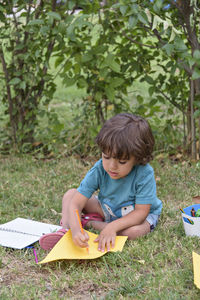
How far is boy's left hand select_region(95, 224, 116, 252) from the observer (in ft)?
7.54

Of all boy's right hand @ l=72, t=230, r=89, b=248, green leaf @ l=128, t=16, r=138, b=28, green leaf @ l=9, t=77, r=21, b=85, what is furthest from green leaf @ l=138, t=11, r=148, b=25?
boy's right hand @ l=72, t=230, r=89, b=248

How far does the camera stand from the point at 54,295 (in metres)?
1.94

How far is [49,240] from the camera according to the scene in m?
2.38

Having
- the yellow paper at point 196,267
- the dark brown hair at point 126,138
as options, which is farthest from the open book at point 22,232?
the yellow paper at point 196,267

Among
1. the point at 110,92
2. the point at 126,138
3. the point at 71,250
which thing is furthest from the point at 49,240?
the point at 110,92

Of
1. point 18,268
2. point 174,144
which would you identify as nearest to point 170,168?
point 174,144

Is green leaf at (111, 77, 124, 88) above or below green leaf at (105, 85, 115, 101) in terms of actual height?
above

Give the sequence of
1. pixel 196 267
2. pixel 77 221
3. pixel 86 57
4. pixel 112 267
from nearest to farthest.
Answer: pixel 196 267
pixel 112 267
pixel 77 221
pixel 86 57

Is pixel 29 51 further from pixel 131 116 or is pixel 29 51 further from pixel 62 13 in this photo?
pixel 131 116

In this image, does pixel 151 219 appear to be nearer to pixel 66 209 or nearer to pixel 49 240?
pixel 66 209

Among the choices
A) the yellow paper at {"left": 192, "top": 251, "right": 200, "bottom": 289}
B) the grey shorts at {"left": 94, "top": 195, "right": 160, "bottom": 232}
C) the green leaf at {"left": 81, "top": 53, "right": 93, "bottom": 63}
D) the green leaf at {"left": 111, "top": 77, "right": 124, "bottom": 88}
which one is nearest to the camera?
the yellow paper at {"left": 192, "top": 251, "right": 200, "bottom": 289}

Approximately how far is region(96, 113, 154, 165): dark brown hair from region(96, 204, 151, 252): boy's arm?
0.29 meters

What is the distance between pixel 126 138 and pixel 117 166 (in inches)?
6.2

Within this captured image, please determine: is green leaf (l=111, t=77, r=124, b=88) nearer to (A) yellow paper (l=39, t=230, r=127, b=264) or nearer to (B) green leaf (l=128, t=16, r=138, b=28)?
(B) green leaf (l=128, t=16, r=138, b=28)
